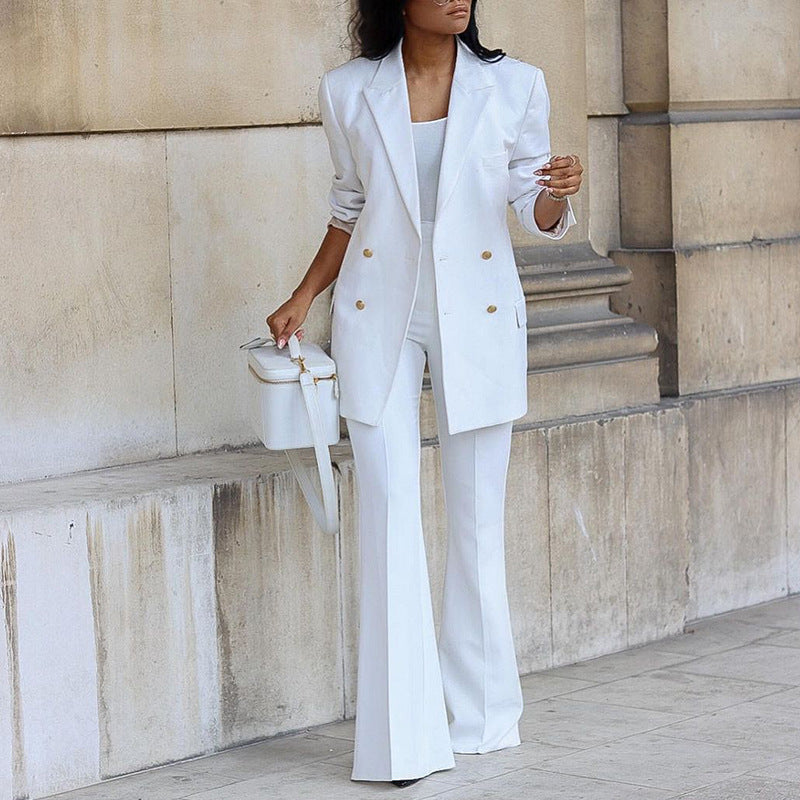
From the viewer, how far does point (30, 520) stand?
5.07 m

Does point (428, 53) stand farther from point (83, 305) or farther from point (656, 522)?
point (656, 522)

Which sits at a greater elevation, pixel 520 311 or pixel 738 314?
pixel 520 311

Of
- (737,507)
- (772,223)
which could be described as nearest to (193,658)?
(737,507)

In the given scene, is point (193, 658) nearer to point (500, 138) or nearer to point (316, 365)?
point (316, 365)

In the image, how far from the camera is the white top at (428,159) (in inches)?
199

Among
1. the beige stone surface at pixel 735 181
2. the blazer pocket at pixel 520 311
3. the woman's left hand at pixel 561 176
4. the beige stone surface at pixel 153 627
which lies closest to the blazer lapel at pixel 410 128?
the woman's left hand at pixel 561 176

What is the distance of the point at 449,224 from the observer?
502cm

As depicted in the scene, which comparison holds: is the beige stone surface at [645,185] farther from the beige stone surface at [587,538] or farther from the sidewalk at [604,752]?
the sidewalk at [604,752]

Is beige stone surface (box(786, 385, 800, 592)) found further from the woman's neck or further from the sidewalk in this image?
the woman's neck

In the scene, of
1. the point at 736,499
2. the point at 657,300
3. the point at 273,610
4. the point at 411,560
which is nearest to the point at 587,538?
the point at 736,499

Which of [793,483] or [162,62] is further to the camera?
[793,483]

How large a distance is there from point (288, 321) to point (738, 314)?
2964 mm

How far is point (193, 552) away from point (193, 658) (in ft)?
1.04

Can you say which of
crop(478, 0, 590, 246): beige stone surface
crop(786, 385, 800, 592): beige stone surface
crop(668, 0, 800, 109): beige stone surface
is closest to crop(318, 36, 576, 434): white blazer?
crop(478, 0, 590, 246): beige stone surface
